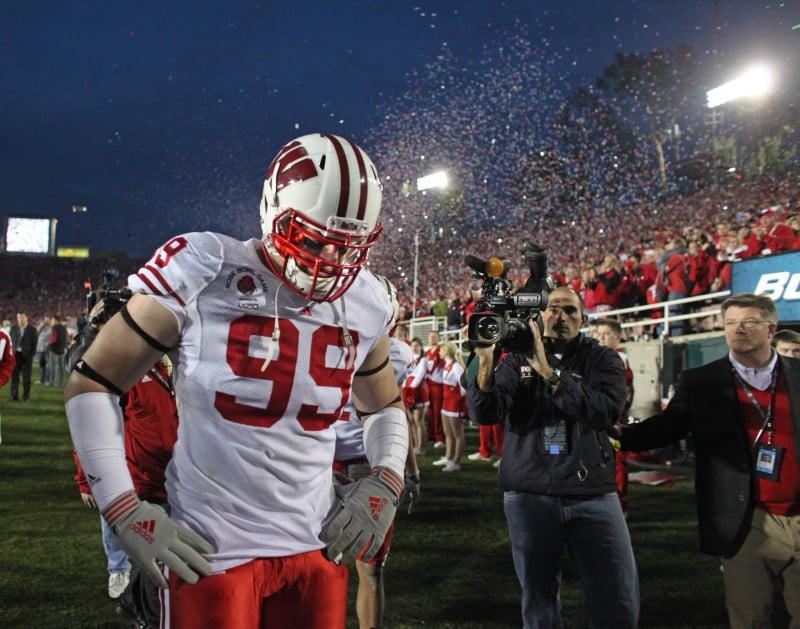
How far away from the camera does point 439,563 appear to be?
6.06 meters

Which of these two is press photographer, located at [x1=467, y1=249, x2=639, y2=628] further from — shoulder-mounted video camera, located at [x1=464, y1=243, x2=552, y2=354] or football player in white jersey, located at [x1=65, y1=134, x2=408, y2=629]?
football player in white jersey, located at [x1=65, y1=134, x2=408, y2=629]

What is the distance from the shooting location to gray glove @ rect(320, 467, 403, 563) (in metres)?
2.27

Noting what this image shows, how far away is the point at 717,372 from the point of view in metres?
3.80

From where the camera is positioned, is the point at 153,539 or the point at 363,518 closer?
the point at 153,539

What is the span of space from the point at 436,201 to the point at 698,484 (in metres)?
39.2

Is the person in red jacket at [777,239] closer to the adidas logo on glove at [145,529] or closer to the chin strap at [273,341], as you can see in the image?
the chin strap at [273,341]

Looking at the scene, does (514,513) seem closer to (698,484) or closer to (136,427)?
(698,484)

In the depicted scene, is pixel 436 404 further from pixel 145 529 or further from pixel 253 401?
pixel 145 529

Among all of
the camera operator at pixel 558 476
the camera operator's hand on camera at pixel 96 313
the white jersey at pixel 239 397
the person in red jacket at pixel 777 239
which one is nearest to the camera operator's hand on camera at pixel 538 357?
the camera operator at pixel 558 476

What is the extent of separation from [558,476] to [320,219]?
1998mm

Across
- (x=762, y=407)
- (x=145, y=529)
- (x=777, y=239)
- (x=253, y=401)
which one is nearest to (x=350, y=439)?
(x=762, y=407)

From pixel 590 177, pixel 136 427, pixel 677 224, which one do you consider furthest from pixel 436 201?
pixel 136 427

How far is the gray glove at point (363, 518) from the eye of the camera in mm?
2273

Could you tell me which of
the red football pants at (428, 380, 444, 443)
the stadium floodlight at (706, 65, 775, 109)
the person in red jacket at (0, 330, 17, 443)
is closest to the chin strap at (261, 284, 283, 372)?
the person in red jacket at (0, 330, 17, 443)
